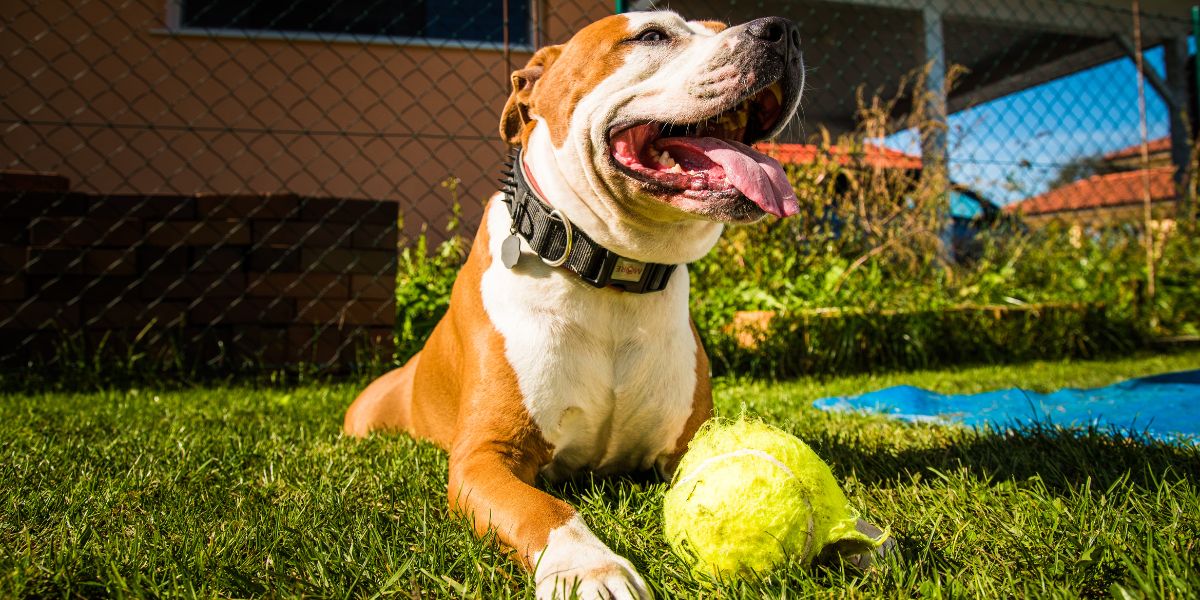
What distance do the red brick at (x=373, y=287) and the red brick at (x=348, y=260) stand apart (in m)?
0.03

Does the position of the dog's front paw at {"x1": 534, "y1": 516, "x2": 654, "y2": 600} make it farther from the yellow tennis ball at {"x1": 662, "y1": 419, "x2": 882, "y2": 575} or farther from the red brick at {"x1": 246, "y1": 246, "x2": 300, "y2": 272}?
the red brick at {"x1": 246, "y1": 246, "x2": 300, "y2": 272}

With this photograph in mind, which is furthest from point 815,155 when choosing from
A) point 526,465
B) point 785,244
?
point 526,465

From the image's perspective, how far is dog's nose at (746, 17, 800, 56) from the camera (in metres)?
1.65

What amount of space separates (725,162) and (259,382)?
2.85m

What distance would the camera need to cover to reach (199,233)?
3.71 meters

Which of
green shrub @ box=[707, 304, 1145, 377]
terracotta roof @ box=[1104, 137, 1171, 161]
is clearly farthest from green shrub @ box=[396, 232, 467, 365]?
terracotta roof @ box=[1104, 137, 1171, 161]

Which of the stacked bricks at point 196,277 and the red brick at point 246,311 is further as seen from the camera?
the red brick at point 246,311

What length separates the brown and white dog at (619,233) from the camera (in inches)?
63.6

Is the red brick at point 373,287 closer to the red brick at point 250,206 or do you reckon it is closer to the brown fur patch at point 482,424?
the red brick at point 250,206

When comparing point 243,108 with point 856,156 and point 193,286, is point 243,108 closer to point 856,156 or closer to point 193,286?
point 193,286

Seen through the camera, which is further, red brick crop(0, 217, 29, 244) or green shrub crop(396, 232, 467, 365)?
green shrub crop(396, 232, 467, 365)

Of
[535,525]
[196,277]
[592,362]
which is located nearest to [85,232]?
[196,277]

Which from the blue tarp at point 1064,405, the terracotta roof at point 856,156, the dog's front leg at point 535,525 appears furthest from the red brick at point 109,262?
the terracotta roof at point 856,156

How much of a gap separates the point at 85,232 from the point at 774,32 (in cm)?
341
